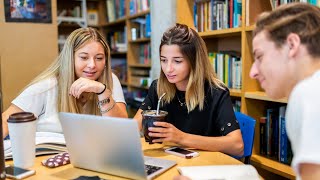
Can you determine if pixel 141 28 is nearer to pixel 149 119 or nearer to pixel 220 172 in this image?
pixel 149 119

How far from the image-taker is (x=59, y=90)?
5.45 feet

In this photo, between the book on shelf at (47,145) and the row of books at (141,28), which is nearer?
the book on shelf at (47,145)

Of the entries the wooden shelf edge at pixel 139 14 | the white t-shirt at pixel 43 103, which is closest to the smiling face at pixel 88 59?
the white t-shirt at pixel 43 103

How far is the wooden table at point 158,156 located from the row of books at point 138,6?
248cm

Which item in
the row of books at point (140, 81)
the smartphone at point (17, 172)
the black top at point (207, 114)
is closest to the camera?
the smartphone at point (17, 172)

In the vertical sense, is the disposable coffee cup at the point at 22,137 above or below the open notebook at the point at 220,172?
above

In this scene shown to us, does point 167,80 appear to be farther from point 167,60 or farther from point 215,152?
point 215,152

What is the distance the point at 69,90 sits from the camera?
5.28 feet

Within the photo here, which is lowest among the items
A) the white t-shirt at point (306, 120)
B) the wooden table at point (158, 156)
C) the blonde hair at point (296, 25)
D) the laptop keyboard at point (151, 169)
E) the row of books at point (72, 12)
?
the wooden table at point (158, 156)

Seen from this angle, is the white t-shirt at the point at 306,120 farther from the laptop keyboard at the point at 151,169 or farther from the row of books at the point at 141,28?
the row of books at the point at 141,28

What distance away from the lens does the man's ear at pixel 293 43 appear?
2.53 feet

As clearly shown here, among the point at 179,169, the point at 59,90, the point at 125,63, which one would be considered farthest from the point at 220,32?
the point at 125,63

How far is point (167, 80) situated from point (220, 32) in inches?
34.0

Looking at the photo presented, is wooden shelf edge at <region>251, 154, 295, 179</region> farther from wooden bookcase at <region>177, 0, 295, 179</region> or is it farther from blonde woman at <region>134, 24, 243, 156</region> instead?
blonde woman at <region>134, 24, 243, 156</region>
